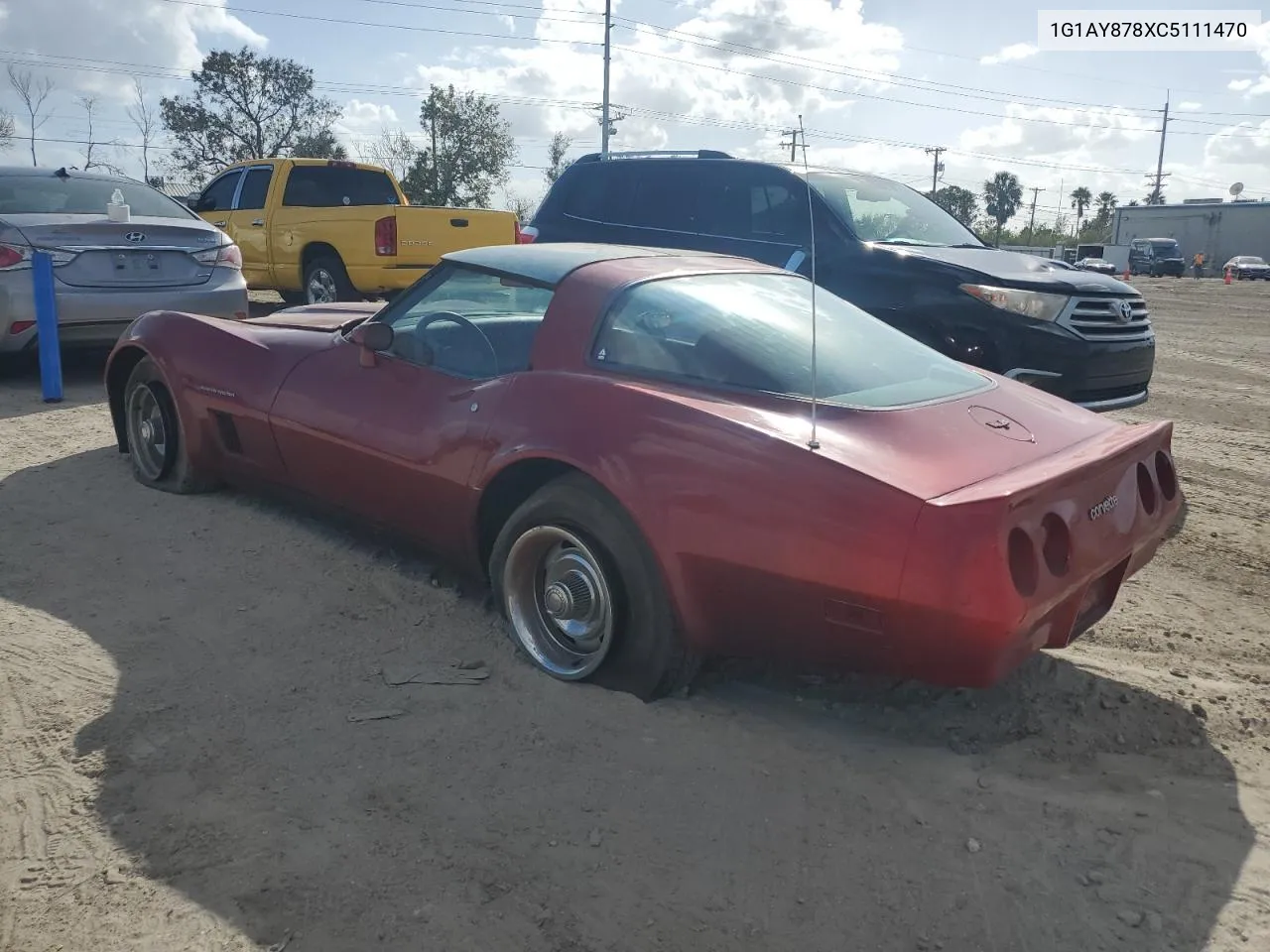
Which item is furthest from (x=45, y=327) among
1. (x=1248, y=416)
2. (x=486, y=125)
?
(x=486, y=125)

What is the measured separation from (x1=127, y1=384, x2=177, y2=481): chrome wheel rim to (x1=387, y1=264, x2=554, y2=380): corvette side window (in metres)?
1.64

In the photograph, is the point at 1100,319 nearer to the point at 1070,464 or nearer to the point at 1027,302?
the point at 1027,302

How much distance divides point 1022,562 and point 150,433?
4150 mm

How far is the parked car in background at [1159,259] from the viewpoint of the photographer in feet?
163

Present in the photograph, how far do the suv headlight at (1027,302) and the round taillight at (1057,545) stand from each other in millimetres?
3396

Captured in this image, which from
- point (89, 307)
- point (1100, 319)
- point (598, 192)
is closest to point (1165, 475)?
point (1100, 319)

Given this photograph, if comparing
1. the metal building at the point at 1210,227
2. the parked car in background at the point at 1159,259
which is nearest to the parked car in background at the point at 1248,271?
the parked car in background at the point at 1159,259

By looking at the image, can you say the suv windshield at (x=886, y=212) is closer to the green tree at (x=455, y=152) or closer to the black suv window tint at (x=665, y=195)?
the black suv window tint at (x=665, y=195)

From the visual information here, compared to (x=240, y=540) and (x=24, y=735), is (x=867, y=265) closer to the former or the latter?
(x=240, y=540)

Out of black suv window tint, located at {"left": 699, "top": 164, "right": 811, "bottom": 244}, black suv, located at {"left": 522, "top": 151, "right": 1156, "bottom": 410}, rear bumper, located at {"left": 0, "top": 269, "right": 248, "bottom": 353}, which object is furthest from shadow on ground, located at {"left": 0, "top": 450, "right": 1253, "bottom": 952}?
rear bumper, located at {"left": 0, "top": 269, "right": 248, "bottom": 353}

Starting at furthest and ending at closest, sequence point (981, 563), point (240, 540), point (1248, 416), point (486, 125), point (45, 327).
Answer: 1. point (486, 125)
2. point (1248, 416)
3. point (45, 327)
4. point (240, 540)
5. point (981, 563)

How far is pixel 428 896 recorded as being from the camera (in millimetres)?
2215

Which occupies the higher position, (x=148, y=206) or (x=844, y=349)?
(x=148, y=206)

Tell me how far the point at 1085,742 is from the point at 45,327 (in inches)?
268
